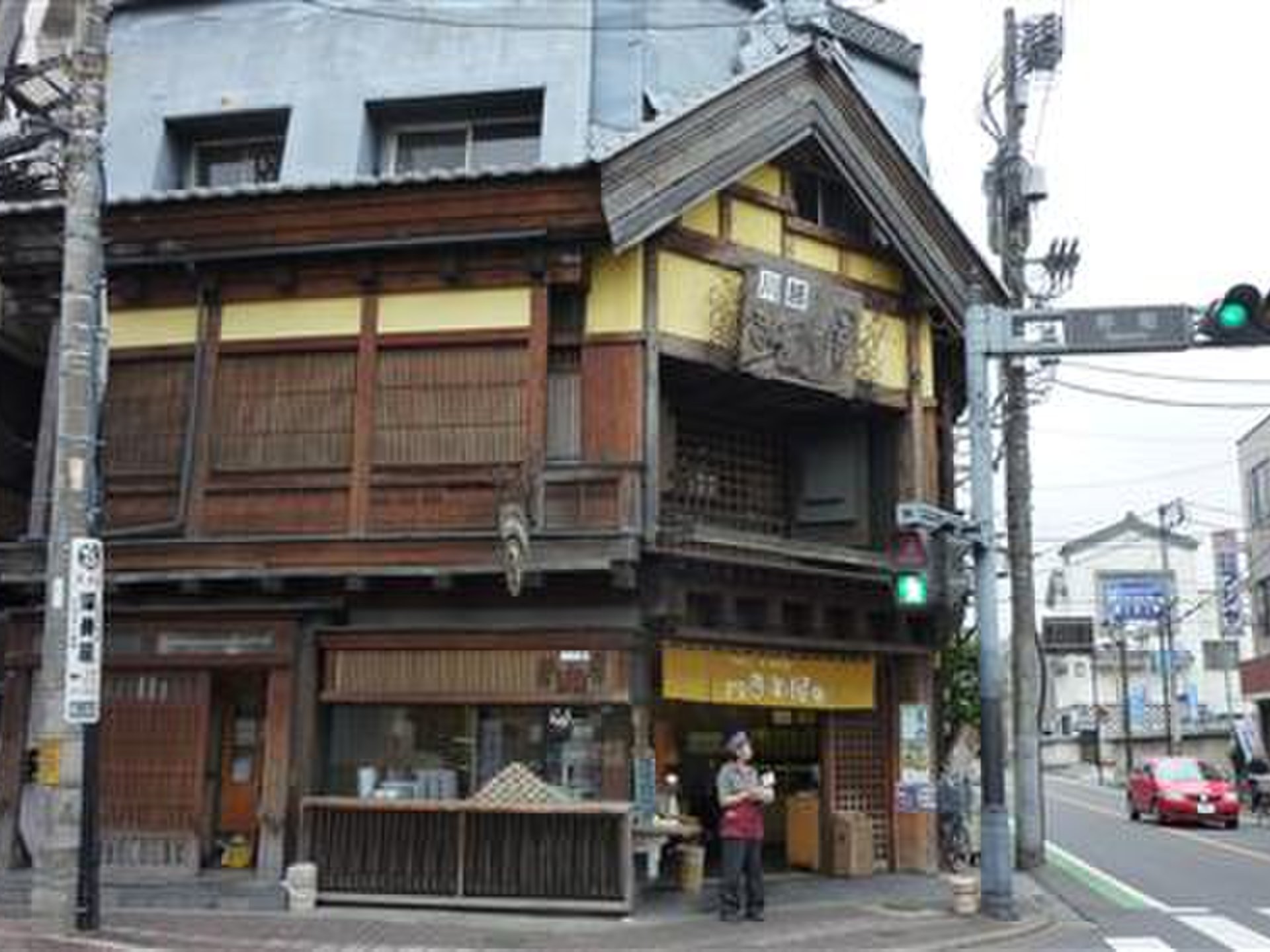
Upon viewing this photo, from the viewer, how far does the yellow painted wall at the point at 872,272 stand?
1883cm

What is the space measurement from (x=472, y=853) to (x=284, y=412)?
5.39 meters

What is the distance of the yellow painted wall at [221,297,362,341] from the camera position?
54.2ft

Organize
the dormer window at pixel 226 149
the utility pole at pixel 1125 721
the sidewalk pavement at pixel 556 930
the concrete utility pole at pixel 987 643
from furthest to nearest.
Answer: the utility pole at pixel 1125 721 < the dormer window at pixel 226 149 < the concrete utility pole at pixel 987 643 < the sidewalk pavement at pixel 556 930

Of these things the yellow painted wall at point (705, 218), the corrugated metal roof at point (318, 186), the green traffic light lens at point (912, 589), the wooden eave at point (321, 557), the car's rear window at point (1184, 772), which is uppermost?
the yellow painted wall at point (705, 218)

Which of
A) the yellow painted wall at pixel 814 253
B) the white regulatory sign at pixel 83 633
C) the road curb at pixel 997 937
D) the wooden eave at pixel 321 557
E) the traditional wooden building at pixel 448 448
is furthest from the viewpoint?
the yellow painted wall at pixel 814 253

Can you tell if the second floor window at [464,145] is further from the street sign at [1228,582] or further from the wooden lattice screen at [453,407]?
the street sign at [1228,582]

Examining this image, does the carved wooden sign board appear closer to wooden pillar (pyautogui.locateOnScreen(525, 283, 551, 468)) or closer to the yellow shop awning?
wooden pillar (pyautogui.locateOnScreen(525, 283, 551, 468))

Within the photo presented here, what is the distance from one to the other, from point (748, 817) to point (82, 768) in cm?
647

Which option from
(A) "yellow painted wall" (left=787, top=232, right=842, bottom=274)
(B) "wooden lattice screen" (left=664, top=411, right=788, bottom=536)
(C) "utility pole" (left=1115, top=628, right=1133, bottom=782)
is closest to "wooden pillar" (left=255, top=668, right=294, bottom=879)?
(B) "wooden lattice screen" (left=664, top=411, right=788, bottom=536)

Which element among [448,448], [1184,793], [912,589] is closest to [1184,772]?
[1184,793]

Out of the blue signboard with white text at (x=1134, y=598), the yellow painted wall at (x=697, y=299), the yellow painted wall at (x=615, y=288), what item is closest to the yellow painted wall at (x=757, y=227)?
the yellow painted wall at (x=697, y=299)

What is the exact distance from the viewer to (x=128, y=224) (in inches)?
645

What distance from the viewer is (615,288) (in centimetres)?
1625

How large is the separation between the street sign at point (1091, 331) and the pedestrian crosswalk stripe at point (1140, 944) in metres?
6.22
